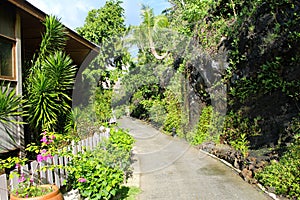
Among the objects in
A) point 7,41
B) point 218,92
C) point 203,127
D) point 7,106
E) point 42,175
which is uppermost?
point 7,41

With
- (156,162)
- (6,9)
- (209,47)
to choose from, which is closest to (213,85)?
(209,47)

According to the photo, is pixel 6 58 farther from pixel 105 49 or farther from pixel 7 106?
pixel 105 49

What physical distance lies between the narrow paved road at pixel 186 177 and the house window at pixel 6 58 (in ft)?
10.8

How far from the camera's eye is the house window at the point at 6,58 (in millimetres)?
4965

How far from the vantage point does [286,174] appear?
4.42 meters

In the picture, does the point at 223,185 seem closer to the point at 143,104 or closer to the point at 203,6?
the point at 203,6

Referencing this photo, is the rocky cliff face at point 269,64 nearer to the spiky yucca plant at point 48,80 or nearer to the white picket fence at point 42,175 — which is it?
the white picket fence at point 42,175

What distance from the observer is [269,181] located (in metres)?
4.68

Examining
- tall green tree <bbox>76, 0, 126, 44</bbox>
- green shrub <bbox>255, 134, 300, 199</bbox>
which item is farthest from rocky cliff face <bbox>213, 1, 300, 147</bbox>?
tall green tree <bbox>76, 0, 126, 44</bbox>

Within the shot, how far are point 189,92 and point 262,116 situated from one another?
4.41 m

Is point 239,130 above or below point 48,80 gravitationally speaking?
below

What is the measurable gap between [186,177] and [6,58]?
421 centimetres

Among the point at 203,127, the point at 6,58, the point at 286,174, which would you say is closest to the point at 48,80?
the point at 6,58

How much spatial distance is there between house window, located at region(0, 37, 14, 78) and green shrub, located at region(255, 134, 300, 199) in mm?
5055
